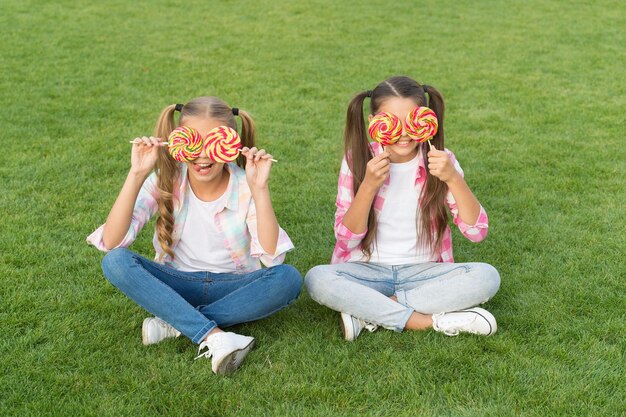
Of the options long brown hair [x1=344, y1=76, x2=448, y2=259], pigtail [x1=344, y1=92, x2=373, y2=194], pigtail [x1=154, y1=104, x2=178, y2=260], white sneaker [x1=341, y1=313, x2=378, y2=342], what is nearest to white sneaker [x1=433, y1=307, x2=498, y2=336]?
white sneaker [x1=341, y1=313, x2=378, y2=342]

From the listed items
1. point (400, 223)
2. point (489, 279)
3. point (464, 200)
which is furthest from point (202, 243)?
point (489, 279)

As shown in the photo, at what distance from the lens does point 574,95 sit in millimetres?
8141

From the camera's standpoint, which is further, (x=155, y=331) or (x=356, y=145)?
(x=356, y=145)

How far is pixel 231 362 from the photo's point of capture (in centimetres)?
344

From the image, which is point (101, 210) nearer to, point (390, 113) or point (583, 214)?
point (390, 113)

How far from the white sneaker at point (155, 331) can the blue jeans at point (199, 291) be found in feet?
0.27

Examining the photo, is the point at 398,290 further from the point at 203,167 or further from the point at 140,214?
the point at 140,214

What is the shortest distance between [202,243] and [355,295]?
2.53 feet

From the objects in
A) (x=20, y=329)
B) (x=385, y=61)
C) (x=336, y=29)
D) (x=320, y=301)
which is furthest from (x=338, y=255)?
(x=336, y=29)

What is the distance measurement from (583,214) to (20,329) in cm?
346

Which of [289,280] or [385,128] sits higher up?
[385,128]

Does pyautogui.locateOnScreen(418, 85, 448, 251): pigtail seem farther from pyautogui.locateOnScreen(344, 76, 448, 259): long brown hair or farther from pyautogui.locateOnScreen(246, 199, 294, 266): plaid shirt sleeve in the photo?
pyautogui.locateOnScreen(246, 199, 294, 266): plaid shirt sleeve

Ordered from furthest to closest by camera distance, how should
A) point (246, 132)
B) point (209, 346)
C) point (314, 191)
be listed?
point (314, 191) → point (246, 132) → point (209, 346)

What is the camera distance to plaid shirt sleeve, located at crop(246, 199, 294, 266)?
371 centimetres
